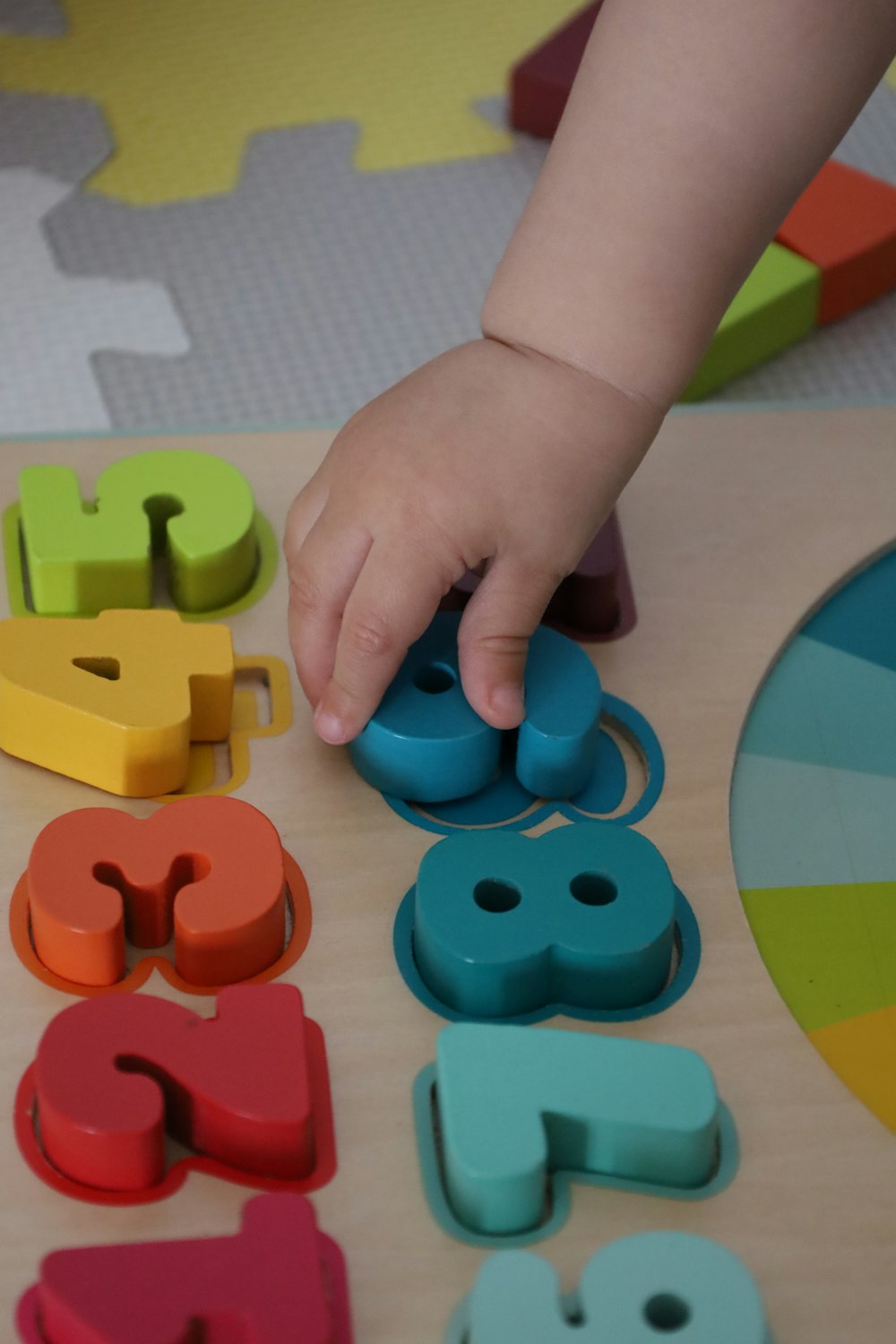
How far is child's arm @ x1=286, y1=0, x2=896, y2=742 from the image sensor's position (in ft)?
1.99

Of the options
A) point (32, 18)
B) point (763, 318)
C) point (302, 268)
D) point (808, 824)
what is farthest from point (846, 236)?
point (32, 18)

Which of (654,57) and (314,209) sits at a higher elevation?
(654,57)

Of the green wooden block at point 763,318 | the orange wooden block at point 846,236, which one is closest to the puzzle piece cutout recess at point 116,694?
→ the green wooden block at point 763,318

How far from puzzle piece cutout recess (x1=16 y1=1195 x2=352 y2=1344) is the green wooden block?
564 mm

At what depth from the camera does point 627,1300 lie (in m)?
0.47

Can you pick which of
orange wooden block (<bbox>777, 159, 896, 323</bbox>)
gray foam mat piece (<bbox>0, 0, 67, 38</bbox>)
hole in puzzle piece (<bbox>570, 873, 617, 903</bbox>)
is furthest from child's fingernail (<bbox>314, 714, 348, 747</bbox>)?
gray foam mat piece (<bbox>0, 0, 67, 38</bbox>)

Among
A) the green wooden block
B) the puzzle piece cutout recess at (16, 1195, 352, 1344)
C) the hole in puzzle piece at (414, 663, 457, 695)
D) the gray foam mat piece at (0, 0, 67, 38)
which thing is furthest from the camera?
the gray foam mat piece at (0, 0, 67, 38)

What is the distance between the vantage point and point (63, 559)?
69 centimetres

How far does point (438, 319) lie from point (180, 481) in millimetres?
317


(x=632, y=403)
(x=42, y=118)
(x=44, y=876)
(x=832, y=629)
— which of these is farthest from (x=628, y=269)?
(x=42, y=118)

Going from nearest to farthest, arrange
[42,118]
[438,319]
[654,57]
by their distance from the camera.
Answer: [654,57] → [438,319] → [42,118]

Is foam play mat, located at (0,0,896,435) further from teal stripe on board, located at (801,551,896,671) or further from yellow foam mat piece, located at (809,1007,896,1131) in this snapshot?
yellow foam mat piece, located at (809,1007,896,1131)

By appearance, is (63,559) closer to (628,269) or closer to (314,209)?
(628,269)

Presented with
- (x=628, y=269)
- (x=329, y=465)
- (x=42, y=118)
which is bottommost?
(x=42, y=118)
